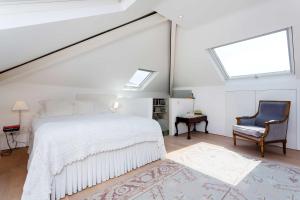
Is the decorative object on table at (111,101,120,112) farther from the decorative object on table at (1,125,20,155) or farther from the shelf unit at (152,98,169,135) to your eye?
the decorative object on table at (1,125,20,155)

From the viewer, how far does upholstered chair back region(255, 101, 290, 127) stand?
3.36 metres

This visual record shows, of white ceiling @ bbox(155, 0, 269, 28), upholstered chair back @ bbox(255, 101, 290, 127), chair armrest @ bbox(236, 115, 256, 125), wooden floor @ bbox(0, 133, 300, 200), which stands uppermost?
white ceiling @ bbox(155, 0, 269, 28)

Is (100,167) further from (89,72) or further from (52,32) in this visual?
(89,72)

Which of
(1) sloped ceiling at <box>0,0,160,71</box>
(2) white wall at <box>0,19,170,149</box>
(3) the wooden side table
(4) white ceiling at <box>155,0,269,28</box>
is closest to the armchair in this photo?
(3) the wooden side table

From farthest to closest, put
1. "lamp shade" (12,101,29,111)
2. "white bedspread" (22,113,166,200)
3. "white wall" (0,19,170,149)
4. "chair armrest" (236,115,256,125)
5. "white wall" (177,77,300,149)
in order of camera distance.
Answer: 1. "chair armrest" (236,115,256,125)
2. "white wall" (177,77,300,149)
3. "white wall" (0,19,170,149)
4. "lamp shade" (12,101,29,111)
5. "white bedspread" (22,113,166,200)

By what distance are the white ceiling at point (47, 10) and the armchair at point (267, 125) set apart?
3.17 m

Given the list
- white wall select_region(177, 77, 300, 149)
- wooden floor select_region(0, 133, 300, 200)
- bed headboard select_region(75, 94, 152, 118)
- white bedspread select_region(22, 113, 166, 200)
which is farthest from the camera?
bed headboard select_region(75, 94, 152, 118)

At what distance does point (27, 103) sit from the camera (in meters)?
3.56

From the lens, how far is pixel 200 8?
2.61m

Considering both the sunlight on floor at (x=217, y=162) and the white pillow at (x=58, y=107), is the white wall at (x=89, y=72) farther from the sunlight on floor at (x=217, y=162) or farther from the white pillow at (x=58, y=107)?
the sunlight on floor at (x=217, y=162)

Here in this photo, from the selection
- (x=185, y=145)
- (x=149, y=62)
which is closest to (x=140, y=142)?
(x=185, y=145)

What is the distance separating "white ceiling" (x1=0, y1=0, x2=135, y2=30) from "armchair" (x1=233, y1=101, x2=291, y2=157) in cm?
317

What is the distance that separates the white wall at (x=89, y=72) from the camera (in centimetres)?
336

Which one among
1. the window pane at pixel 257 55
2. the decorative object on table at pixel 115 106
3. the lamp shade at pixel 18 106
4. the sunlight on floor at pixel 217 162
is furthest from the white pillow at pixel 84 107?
the window pane at pixel 257 55
